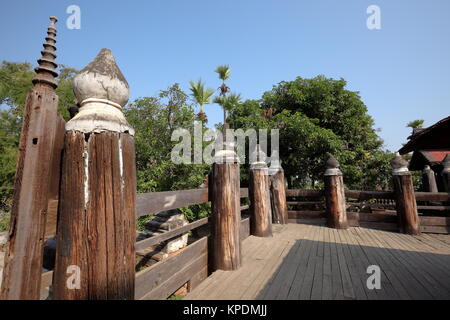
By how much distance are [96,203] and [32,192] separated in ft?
0.93

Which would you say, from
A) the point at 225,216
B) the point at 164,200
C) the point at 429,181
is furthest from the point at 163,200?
the point at 429,181

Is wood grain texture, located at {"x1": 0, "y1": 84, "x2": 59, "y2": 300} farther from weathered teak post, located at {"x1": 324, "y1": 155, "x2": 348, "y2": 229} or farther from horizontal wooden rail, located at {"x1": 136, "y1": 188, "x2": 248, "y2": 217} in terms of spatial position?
weathered teak post, located at {"x1": 324, "y1": 155, "x2": 348, "y2": 229}

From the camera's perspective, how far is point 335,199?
5.69m

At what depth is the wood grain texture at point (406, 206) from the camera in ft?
16.3

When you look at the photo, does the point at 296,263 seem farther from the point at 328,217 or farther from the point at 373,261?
the point at 328,217

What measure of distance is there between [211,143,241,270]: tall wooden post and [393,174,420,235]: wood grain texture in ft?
14.9

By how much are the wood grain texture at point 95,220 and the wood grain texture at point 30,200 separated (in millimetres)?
84

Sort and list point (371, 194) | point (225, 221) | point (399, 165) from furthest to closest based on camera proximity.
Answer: point (371, 194) < point (399, 165) < point (225, 221)

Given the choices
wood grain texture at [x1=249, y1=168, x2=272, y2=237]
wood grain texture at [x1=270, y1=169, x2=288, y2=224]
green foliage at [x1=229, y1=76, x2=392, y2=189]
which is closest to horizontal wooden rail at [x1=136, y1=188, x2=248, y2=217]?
wood grain texture at [x1=249, y1=168, x2=272, y2=237]

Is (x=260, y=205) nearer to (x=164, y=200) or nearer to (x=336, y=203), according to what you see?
(x=336, y=203)

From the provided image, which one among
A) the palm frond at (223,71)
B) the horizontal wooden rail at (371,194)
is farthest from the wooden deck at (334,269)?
the palm frond at (223,71)

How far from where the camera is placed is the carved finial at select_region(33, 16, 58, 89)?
45.4 inches

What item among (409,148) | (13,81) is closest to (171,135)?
(409,148)
